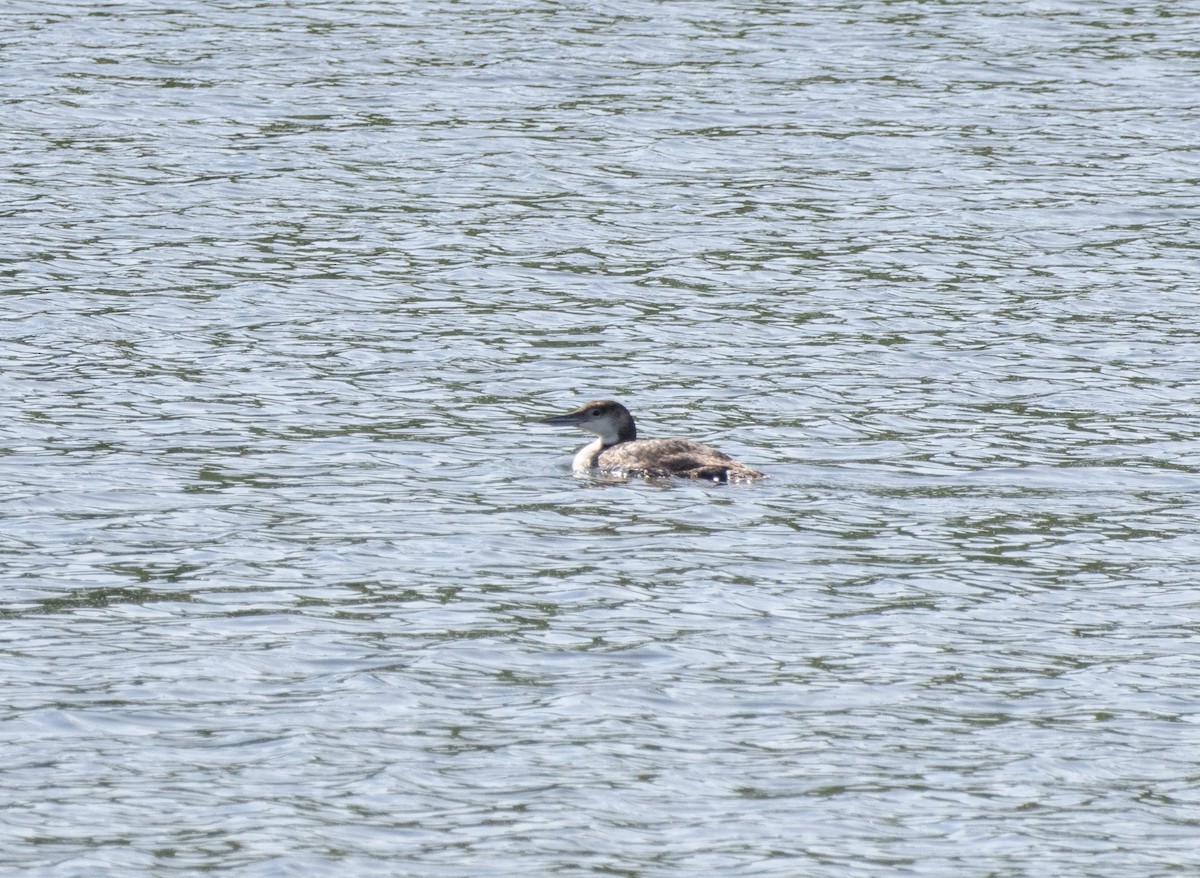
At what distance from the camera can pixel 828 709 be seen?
43.1 feet

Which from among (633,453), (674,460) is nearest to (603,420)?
(633,453)

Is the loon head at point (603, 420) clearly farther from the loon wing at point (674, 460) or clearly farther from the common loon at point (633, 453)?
the loon wing at point (674, 460)

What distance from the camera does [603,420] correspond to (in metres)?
19.5

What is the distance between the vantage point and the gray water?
12.0 m

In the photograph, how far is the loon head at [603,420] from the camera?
1939cm

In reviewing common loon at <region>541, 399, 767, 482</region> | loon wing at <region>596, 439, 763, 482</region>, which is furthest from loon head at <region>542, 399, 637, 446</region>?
loon wing at <region>596, 439, 763, 482</region>

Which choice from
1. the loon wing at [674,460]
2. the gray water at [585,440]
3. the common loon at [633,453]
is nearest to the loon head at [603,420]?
the common loon at [633,453]

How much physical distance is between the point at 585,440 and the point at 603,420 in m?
2.46

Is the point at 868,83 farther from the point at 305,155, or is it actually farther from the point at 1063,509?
the point at 1063,509

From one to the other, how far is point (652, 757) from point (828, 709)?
1.23m

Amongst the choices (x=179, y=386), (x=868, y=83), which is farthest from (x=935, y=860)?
(x=868, y=83)

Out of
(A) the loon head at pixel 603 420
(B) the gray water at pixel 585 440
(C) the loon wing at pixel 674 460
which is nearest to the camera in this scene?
(B) the gray water at pixel 585 440

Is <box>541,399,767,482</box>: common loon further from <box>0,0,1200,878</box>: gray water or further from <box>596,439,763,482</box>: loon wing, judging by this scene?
<box>0,0,1200,878</box>: gray water

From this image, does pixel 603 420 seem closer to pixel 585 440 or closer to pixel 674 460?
pixel 674 460
